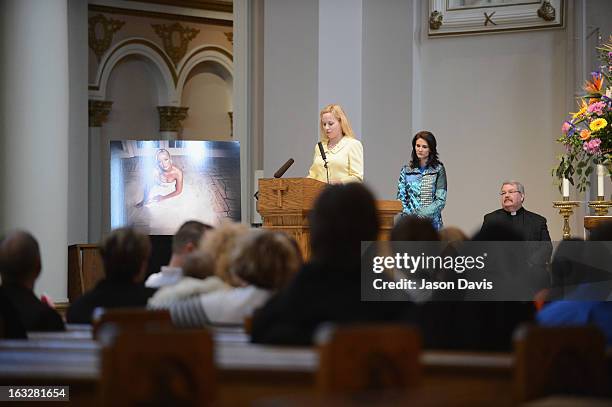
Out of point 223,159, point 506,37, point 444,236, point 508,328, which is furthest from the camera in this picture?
point 506,37

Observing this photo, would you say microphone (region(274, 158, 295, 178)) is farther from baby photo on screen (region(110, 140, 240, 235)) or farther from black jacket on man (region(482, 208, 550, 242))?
black jacket on man (region(482, 208, 550, 242))

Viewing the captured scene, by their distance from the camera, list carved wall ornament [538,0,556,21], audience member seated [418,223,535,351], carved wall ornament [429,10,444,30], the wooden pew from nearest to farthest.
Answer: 1. the wooden pew
2. audience member seated [418,223,535,351]
3. carved wall ornament [538,0,556,21]
4. carved wall ornament [429,10,444,30]

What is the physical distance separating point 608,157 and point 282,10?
160 inches

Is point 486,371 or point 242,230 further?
point 242,230

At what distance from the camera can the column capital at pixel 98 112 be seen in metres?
12.8

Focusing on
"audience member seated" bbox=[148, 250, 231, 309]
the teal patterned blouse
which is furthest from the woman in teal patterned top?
"audience member seated" bbox=[148, 250, 231, 309]

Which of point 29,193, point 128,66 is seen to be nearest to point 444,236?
→ point 29,193

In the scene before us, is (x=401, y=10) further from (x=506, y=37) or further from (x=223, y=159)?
(x=223, y=159)

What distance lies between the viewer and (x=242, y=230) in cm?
414

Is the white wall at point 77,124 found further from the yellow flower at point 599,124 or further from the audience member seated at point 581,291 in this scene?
the audience member seated at point 581,291

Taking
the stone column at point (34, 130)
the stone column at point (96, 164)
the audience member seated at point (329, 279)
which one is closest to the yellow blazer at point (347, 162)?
the stone column at point (34, 130)

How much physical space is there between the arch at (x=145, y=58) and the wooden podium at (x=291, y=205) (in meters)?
5.77

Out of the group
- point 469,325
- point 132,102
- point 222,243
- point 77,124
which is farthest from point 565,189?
point 132,102

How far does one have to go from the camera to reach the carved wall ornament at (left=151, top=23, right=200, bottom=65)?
13633 millimetres
